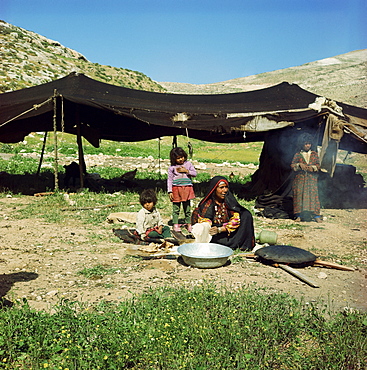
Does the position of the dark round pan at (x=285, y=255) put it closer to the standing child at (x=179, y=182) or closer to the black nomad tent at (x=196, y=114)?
the standing child at (x=179, y=182)

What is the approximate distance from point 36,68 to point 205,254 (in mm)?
42478

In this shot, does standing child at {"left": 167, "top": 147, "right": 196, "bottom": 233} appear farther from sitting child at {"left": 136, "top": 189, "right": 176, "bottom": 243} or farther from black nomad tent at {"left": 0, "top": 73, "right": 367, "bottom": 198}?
black nomad tent at {"left": 0, "top": 73, "right": 367, "bottom": 198}

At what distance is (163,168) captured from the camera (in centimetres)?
1648

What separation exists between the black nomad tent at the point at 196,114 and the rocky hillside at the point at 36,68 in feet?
73.2

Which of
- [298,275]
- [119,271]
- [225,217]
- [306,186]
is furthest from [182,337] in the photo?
[306,186]

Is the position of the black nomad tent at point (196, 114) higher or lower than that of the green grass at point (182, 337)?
higher

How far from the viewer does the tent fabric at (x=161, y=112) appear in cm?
960

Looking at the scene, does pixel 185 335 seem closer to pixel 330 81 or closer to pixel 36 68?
pixel 36 68

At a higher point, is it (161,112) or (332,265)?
(161,112)

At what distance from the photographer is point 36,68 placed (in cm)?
4288

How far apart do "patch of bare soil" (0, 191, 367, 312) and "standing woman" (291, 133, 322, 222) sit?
1.20 meters

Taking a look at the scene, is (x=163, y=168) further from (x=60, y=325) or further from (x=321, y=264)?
(x=60, y=325)

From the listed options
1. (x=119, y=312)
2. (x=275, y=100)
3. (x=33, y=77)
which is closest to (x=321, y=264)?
(x=119, y=312)

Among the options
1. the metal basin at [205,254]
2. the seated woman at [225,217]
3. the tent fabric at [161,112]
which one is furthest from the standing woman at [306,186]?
the metal basin at [205,254]
